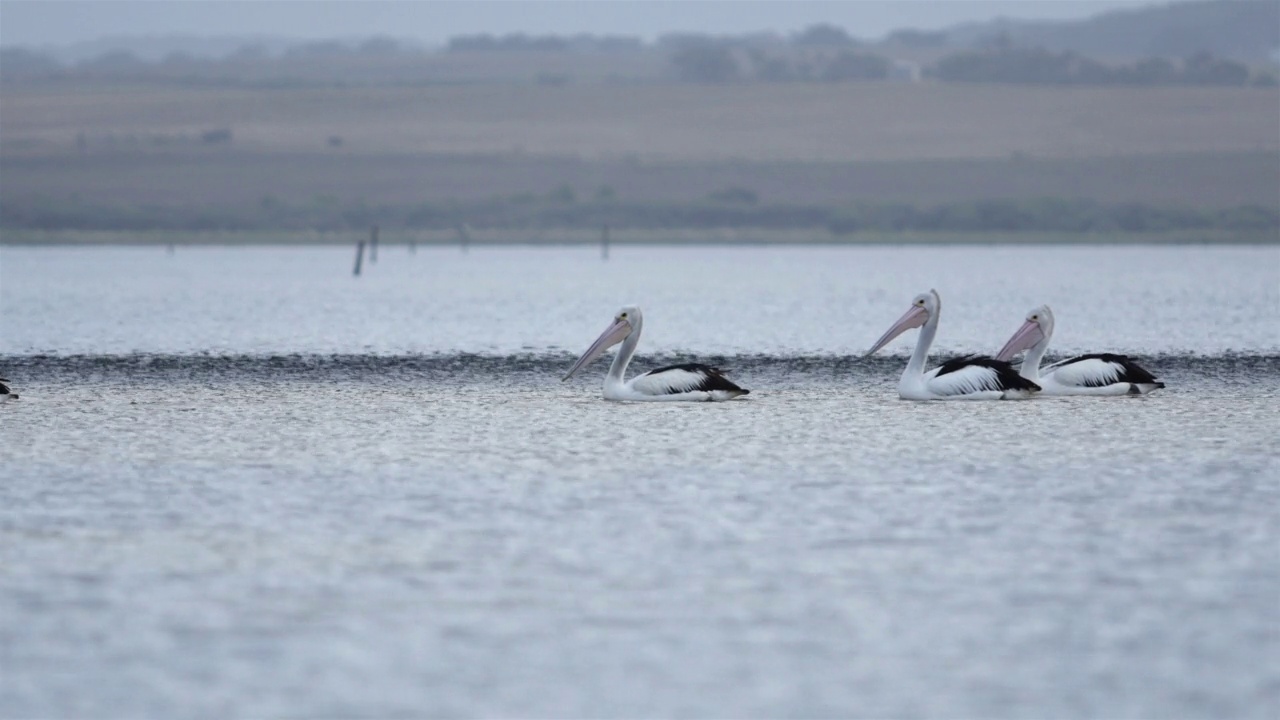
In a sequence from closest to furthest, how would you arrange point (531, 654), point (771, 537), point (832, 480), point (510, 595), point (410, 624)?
point (531, 654)
point (410, 624)
point (510, 595)
point (771, 537)
point (832, 480)

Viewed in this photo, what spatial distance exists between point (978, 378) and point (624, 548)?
845cm

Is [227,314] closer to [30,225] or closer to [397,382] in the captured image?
[397,382]

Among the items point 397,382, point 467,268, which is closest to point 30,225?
point 467,268

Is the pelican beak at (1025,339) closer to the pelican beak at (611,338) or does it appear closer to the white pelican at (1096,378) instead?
the white pelican at (1096,378)

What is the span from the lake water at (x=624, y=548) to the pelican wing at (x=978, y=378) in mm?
307

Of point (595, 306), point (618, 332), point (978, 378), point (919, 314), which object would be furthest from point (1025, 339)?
point (595, 306)

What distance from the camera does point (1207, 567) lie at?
848 cm

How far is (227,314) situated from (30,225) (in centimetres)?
9401

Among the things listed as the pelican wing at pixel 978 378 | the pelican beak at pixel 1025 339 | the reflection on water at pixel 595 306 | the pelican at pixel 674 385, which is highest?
the pelican beak at pixel 1025 339

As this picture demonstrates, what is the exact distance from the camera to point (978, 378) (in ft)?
55.4

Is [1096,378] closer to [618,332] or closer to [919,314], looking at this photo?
[919,314]

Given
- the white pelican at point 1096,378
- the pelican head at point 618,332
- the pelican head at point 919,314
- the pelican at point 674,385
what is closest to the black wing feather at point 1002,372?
the white pelican at point 1096,378

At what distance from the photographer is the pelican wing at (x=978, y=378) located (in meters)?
16.8

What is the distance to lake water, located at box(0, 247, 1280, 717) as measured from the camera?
6504 millimetres
